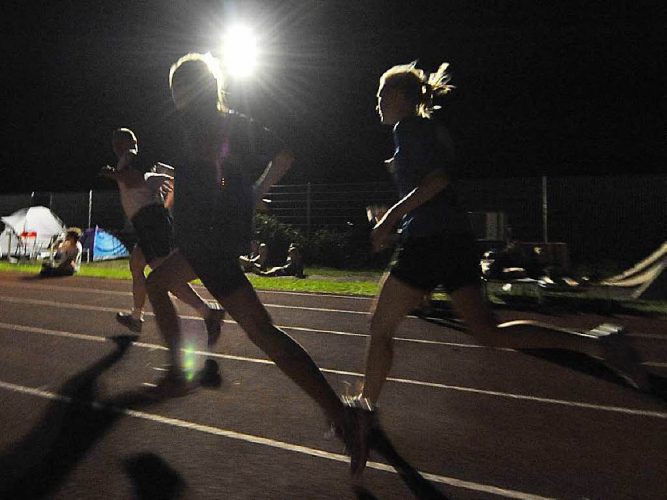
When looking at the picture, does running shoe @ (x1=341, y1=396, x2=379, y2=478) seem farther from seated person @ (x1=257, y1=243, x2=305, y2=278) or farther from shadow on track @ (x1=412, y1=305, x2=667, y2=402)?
seated person @ (x1=257, y1=243, x2=305, y2=278)

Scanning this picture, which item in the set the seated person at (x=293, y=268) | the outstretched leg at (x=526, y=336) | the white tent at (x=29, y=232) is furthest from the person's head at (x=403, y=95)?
the white tent at (x=29, y=232)

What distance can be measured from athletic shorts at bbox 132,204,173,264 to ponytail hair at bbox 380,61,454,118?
293 centimetres

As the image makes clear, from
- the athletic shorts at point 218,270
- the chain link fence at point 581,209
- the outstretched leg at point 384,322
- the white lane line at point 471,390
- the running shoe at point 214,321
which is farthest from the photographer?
the chain link fence at point 581,209

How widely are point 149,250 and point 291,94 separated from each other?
2187 centimetres

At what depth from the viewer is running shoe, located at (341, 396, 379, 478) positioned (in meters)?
2.77

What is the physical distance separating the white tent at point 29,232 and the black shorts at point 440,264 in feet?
59.3

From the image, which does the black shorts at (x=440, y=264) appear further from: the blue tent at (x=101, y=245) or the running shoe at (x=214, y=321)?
the blue tent at (x=101, y=245)

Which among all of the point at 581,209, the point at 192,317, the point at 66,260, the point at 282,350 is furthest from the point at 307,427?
the point at 581,209

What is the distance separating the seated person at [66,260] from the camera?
13945 millimetres

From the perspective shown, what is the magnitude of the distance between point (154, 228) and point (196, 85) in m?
2.55

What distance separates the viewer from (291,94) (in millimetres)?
26203

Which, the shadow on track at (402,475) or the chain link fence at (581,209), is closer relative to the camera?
the shadow on track at (402,475)

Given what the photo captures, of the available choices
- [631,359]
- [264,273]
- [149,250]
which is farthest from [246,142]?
[264,273]

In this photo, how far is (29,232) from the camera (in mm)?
18547
